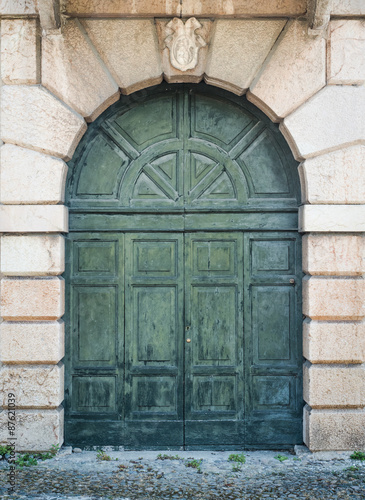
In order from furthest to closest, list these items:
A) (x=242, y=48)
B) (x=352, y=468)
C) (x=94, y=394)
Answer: (x=94, y=394) → (x=242, y=48) → (x=352, y=468)

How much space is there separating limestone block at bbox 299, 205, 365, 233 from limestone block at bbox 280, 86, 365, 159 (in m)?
0.53

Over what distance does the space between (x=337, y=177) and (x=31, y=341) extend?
10.3ft

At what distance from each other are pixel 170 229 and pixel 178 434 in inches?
76.8

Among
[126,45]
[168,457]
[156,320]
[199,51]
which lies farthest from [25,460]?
[199,51]

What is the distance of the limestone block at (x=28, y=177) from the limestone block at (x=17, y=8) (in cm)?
118

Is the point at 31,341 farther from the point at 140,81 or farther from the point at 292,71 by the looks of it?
the point at 292,71

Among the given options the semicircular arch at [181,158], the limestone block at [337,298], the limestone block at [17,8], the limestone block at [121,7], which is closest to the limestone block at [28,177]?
the semicircular arch at [181,158]

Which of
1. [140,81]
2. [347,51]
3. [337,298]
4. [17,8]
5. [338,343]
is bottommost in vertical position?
[338,343]

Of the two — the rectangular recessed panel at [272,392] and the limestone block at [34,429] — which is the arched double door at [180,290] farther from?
the limestone block at [34,429]

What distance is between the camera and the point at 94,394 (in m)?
4.78

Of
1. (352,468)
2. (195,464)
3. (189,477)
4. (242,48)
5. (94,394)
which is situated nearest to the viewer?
(189,477)

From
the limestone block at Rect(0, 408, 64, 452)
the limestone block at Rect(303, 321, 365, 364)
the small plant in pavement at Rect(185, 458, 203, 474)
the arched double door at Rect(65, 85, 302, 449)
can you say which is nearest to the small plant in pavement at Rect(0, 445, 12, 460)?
the limestone block at Rect(0, 408, 64, 452)

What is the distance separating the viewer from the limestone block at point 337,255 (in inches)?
180

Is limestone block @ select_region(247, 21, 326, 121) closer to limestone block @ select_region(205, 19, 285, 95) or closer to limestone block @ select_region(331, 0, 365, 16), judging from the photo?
limestone block @ select_region(205, 19, 285, 95)
